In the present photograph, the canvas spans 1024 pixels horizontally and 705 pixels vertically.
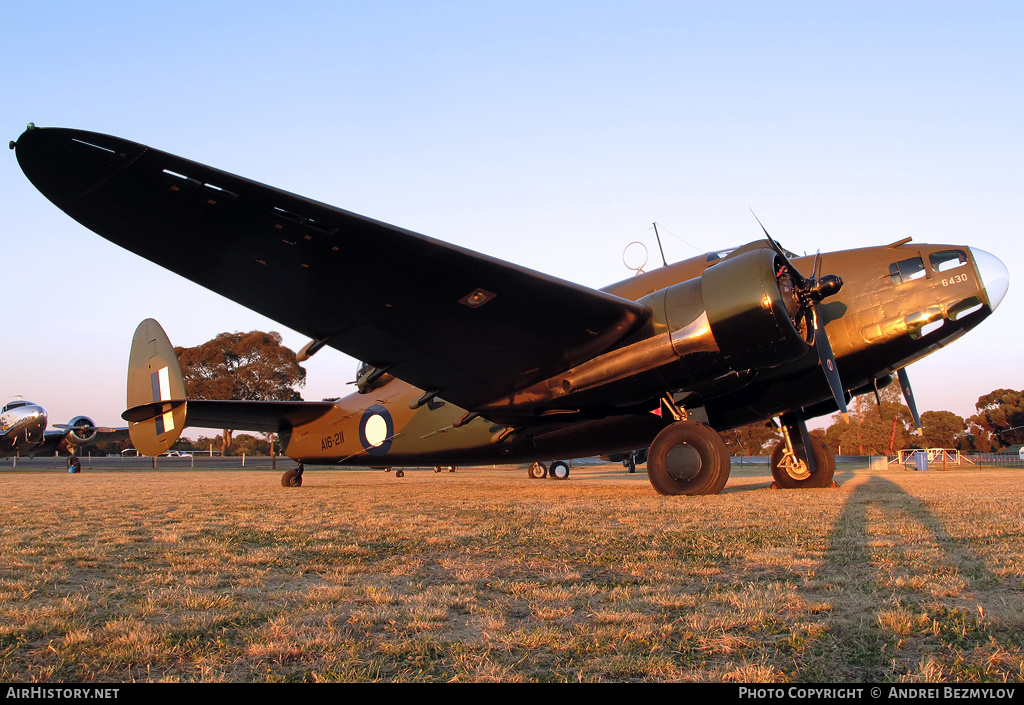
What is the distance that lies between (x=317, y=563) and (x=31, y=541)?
2844 mm

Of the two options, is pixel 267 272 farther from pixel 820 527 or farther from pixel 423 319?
pixel 820 527

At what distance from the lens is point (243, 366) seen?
53844 mm

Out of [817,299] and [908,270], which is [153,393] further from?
[908,270]

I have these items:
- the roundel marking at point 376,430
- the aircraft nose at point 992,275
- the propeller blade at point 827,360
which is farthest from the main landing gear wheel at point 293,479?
the aircraft nose at point 992,275

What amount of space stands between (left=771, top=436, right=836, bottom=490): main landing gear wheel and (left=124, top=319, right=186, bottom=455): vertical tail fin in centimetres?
Answer: 1065

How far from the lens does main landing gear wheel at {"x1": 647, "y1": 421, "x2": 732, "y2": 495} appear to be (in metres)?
8.25

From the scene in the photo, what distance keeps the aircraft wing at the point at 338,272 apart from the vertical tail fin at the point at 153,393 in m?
4.71

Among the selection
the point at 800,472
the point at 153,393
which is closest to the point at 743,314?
the point at 800,472

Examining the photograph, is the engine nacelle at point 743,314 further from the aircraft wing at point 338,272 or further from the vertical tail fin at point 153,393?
the vertical tail fin at point 153,393

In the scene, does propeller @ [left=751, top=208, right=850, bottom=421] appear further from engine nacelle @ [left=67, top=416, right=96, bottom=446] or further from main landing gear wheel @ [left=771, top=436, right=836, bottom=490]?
engine nacelle @ [left=67, top=416, right=96, bottom=446]

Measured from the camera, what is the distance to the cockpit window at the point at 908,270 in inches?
342

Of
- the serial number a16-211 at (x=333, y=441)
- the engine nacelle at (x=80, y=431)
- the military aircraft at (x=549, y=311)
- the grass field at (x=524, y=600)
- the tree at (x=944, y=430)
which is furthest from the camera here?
the tree at (x=944, y=430)

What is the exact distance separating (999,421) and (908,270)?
5826 centimetres

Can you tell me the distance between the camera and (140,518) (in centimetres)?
699
